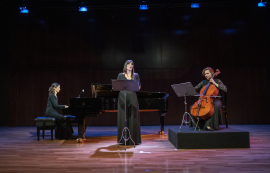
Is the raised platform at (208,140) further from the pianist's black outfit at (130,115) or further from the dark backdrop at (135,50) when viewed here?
the dark backdrop at (135,50)

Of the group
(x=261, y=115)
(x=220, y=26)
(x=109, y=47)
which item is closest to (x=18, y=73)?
(x=109, y=47)

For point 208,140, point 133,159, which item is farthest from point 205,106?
→ point 133,159

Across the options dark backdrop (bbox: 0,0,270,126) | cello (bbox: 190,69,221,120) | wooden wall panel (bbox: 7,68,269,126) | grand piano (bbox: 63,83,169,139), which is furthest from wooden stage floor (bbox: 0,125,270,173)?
dark backdrop (bbox: 0,0,270,126)

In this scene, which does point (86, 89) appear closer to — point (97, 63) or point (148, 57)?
point (97, 63)

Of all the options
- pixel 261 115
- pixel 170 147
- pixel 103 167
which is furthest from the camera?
pixel 261 115

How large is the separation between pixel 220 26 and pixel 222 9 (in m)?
0.56

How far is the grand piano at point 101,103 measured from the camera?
185 inches

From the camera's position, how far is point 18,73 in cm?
796

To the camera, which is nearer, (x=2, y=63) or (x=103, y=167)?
(x=103, y=167)

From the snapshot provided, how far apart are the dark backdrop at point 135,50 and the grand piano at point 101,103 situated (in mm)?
2363

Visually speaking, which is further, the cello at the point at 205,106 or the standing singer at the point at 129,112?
the standing singer at the point at 129,112

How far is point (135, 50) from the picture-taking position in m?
7.98

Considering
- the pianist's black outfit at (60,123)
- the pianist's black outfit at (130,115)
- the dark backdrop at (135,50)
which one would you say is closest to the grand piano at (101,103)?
the pianist's black outfit at (60,123)

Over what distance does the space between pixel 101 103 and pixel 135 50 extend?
11.8 feet
